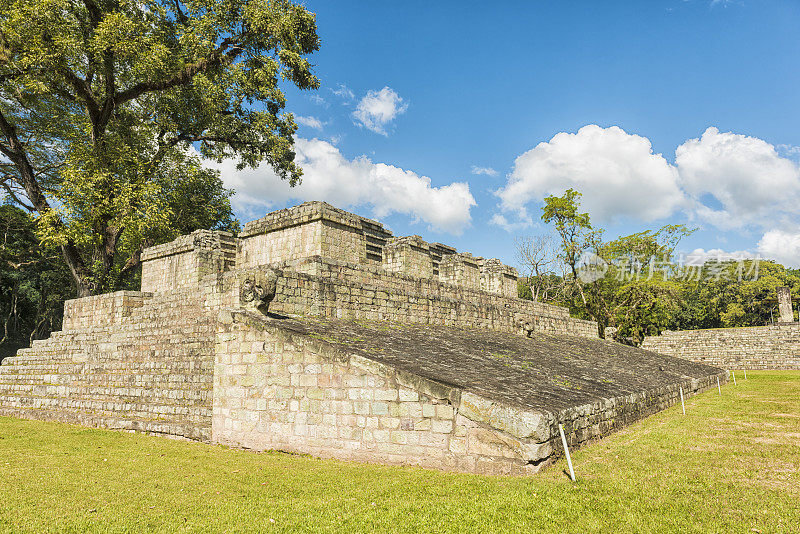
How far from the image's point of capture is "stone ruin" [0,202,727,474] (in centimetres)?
558

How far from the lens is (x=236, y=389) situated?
7547mm

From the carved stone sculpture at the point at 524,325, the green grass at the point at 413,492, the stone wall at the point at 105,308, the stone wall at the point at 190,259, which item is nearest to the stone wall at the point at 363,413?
Answer: the green grass at the point at 413,492

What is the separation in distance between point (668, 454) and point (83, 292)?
1997 cm

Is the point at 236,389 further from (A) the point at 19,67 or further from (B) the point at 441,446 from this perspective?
(A) the point at 19,67

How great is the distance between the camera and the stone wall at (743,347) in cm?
2628

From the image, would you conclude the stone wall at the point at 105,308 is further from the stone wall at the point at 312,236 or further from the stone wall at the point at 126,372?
the stone wall at the point at 312,236

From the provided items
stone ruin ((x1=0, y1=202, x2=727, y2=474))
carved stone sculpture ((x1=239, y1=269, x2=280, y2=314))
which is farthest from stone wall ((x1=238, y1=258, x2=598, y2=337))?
carved stone sculpture ((x1=239, y1=269, x2=280, y2=314))

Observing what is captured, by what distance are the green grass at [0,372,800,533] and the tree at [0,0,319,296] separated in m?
11.9

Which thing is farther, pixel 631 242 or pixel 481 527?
pixel 631 242

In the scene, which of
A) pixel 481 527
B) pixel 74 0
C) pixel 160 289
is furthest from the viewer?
pixel 160 289

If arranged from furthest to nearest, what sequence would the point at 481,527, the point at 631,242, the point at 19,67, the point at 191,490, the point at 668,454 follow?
the point at 631,242, the point at 19,67, the point at 668,454, the point at 191,490, the point at 481,527

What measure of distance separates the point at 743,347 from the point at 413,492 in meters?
31.4

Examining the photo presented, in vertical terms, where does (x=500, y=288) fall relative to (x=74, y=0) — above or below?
below

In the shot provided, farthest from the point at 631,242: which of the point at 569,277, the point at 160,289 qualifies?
the point at 160,289
